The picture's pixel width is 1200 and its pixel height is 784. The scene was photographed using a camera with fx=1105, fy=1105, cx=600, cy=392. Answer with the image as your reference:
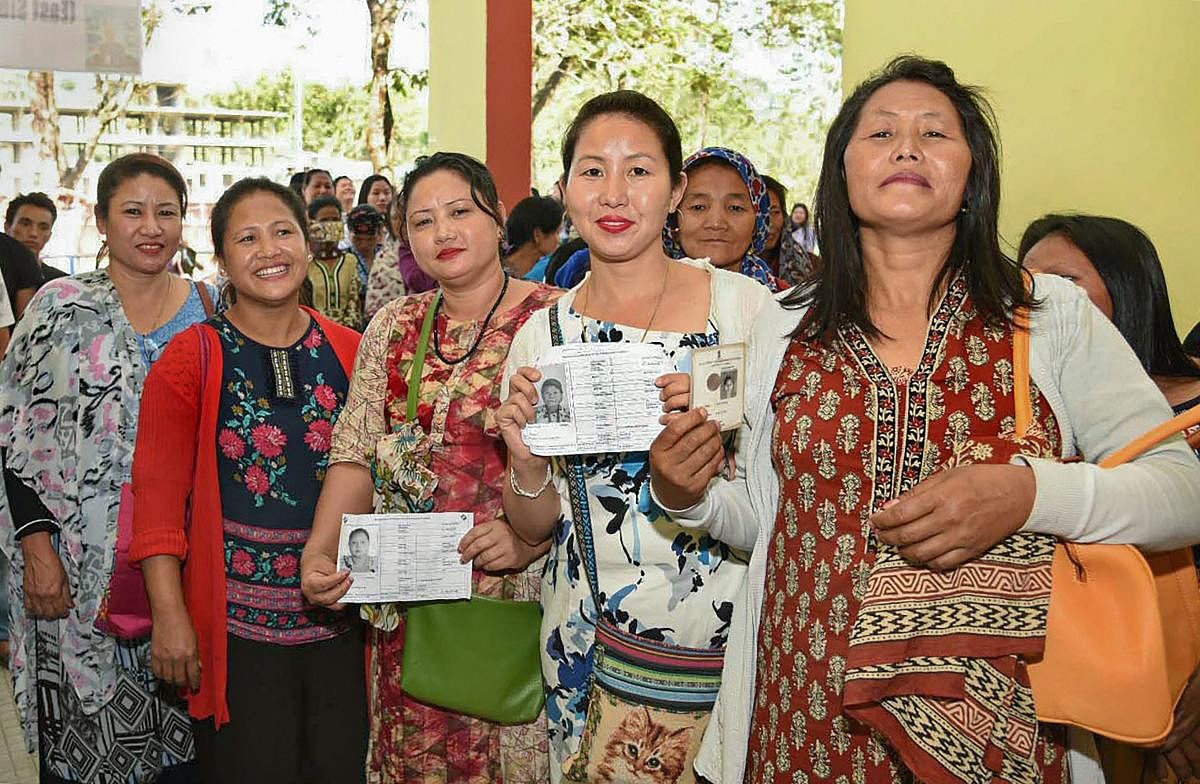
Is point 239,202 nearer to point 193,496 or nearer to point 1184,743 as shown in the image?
point 193,496

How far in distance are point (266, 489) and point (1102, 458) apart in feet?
7.24

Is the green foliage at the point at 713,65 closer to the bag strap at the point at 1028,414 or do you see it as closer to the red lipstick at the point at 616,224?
the red lipstick at the point at 616,224

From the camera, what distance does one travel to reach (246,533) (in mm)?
3160

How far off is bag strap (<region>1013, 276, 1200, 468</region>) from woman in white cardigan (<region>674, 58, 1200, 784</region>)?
0.02m

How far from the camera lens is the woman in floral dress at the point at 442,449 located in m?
2.96

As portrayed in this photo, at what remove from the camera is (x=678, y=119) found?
18500mm

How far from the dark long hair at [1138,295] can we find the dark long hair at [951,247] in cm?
84

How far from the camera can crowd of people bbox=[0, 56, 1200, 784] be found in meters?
1.84

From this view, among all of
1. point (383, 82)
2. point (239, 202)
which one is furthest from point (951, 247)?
point (383, 82)

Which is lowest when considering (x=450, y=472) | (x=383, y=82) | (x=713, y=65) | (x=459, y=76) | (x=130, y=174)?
(x=450, y=472)

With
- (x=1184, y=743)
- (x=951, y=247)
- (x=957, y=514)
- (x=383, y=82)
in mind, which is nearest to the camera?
(x=957, y=514)

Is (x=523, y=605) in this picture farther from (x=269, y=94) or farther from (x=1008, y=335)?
(x=269, y=94)

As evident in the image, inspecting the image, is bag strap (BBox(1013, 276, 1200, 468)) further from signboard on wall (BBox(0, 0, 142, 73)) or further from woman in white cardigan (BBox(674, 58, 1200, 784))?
signboard on wall (BBox(0, 0, 142, 73))

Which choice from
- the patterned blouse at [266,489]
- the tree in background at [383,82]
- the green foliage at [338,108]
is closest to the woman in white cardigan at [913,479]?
the patterned blouse at [266,489]
